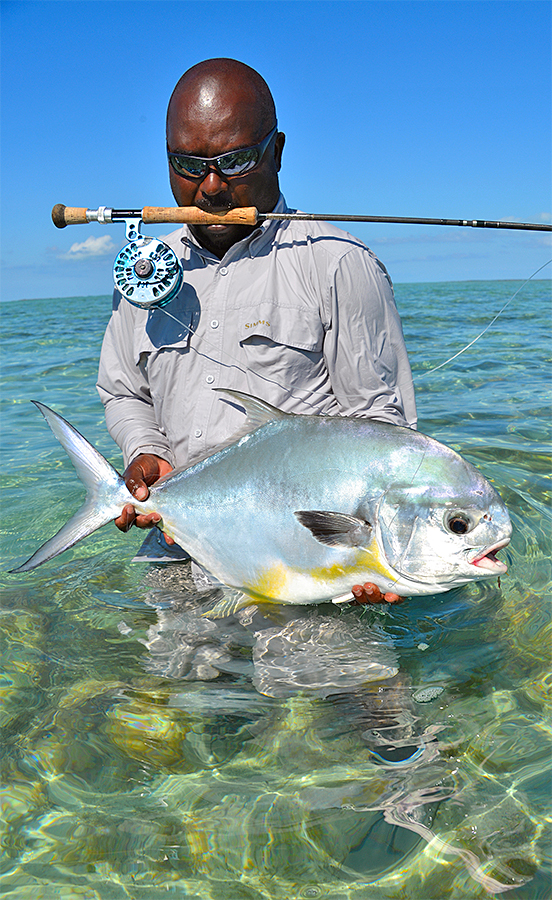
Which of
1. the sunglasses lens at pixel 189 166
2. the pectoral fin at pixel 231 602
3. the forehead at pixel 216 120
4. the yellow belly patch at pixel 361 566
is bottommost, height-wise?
the pectoral fin at pixel 231 602

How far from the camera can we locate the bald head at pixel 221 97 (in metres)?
2.42

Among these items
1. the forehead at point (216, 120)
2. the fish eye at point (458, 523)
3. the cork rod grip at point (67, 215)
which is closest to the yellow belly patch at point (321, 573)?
the fish eye at point (458, 523)

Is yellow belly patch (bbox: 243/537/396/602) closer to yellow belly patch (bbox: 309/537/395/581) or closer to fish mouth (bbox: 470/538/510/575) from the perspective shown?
yellow belly patch (bbox: 309/537/395/581)

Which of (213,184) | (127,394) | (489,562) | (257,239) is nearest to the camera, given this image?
(489,562)

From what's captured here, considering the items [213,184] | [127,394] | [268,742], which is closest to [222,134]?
[213,184]

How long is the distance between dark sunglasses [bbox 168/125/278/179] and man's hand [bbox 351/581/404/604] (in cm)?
152

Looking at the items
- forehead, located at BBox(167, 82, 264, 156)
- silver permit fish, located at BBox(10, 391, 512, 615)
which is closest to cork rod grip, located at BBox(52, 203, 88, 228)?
forehead, located at BBox(167, 82, 264, 156)

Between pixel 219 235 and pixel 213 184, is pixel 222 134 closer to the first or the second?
pixel 213 184

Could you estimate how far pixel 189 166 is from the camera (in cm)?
252

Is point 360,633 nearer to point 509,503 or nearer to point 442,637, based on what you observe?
point 442,637

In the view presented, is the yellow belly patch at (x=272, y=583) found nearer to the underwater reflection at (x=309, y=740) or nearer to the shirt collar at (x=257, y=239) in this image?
the underwater reflection at (x=309, y=740)

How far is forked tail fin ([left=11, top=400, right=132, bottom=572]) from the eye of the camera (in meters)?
2.34

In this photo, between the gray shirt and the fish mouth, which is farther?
the gray shirt

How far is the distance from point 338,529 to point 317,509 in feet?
0.36
